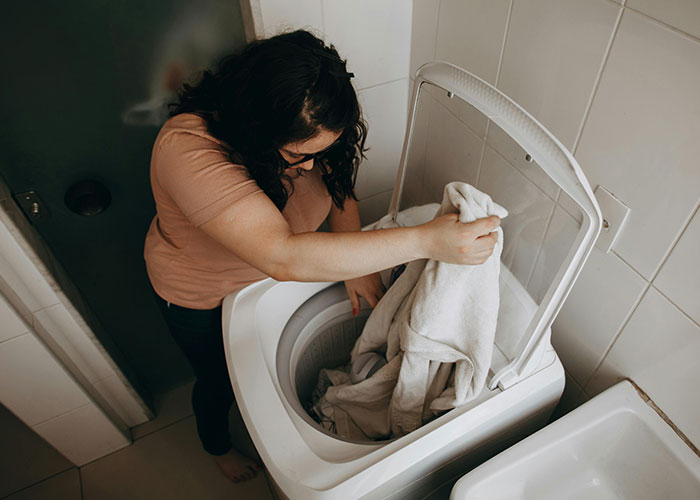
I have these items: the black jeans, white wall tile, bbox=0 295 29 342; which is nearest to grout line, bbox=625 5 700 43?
the black jeans

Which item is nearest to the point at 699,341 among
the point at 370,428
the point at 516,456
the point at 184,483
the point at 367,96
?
the point at 516,456

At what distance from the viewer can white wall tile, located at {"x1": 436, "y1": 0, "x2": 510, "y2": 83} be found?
814 millimetres

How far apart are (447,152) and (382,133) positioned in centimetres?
36

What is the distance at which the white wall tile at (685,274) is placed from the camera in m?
0.60

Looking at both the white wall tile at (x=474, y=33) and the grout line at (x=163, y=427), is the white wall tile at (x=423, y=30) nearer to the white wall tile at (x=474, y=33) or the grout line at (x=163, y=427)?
the white wall tile at (x=474, y=33)

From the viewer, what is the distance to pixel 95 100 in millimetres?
992

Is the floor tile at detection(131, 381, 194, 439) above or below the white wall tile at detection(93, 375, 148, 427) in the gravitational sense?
below

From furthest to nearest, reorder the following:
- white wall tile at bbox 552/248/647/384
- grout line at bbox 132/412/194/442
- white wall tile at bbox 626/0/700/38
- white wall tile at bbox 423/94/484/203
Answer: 1. grout line at bbox 132/412/194/442
2. white wall tile at bbox 423/94/484/203
3. white wall tile at bbox 552/248/647/384
4. white wall tile at bbox 626/0/700/38

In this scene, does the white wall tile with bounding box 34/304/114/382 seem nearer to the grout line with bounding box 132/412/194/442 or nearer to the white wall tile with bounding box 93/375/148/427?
the white wall tile with bounding box 93/375/148/427

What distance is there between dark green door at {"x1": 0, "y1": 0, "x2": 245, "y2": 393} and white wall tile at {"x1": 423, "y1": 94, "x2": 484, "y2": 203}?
50cm

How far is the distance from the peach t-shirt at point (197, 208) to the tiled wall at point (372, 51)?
0.35m

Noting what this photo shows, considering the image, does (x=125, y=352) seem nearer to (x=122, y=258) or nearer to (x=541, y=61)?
(x=122, y=258)

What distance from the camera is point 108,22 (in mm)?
922

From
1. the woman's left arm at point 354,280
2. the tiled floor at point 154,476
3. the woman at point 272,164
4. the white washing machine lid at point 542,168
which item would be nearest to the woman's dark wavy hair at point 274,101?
the woman at point 272,164
